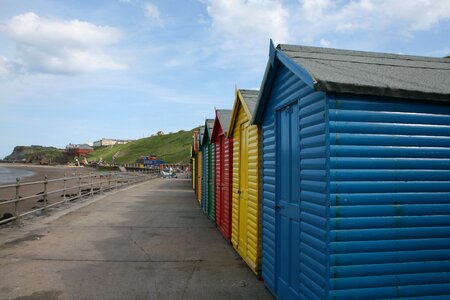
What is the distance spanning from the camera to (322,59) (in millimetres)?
4449

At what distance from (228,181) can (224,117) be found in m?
1.92

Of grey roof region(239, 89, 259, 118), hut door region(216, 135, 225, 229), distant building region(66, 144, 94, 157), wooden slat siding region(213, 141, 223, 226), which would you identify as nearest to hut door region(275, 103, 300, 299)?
grey roof region(239, 89, 259, 118)

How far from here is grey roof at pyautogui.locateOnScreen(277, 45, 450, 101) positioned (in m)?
3.46

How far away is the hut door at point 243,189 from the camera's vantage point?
7.31m

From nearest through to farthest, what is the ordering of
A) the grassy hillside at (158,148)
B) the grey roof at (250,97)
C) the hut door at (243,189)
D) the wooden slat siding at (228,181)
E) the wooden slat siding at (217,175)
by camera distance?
1. the grey roof at (250,97)
2. the hut door at (243,189)
3. the wooden slat siding at (228,181)
4. the wooden slat siding at (217,175)
5. the grassy hillside at (158,148)

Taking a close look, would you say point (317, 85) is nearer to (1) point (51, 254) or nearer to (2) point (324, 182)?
(2) point (324, 182)

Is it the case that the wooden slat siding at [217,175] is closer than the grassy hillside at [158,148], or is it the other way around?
the wooden slat siding at [217,175]

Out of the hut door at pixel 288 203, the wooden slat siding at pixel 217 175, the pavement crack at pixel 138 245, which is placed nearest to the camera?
the hut door at pixel 288 203

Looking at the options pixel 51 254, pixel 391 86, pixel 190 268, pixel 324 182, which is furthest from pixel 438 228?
pixel 51 254

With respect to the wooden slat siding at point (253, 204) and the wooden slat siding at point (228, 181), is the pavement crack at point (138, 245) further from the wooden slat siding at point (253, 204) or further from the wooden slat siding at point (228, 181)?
the wooden slat siding at point (228, 181)

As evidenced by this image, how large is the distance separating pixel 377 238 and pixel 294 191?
131 centimetres

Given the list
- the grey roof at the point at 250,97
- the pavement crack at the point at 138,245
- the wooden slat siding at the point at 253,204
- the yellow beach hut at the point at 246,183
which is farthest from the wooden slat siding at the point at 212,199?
the grey roof at the point at 250,97

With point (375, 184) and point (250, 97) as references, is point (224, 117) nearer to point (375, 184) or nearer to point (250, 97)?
point (250, 97)

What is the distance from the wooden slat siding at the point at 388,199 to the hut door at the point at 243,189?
150 inches
